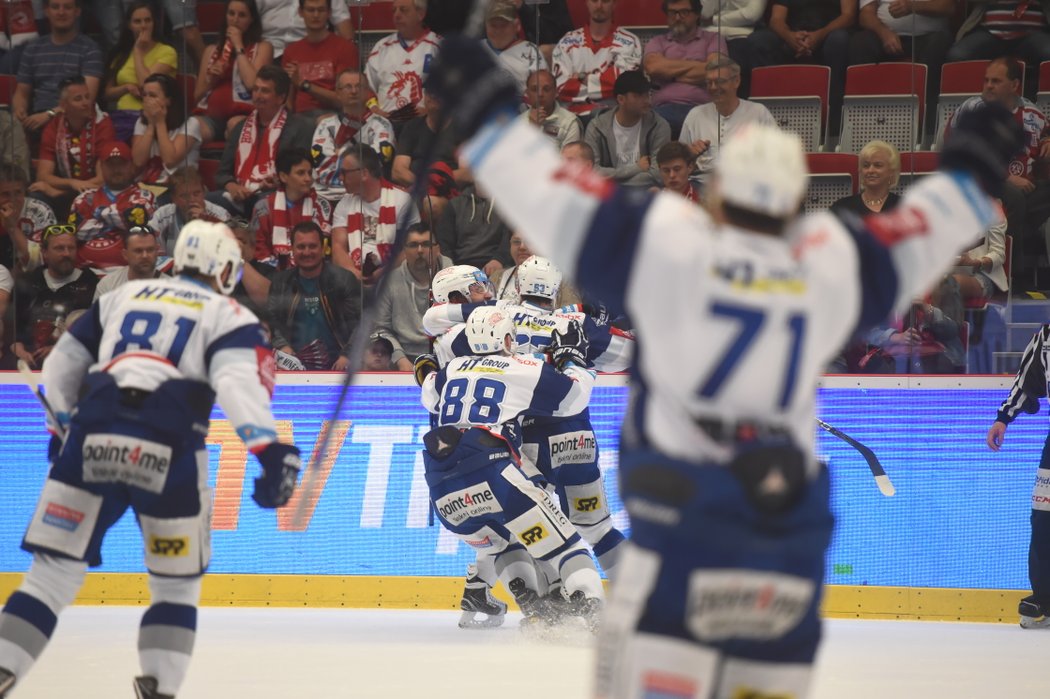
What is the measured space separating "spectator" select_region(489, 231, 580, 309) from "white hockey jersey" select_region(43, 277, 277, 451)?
3.33 metres

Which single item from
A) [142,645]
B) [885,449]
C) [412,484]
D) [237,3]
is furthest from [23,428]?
[885,449]

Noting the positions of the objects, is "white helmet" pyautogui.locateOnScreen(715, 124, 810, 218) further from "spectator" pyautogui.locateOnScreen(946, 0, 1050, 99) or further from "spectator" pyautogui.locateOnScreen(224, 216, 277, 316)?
"spectator" pyautogui.locateOnScreen(946, 0, 1050, 99)

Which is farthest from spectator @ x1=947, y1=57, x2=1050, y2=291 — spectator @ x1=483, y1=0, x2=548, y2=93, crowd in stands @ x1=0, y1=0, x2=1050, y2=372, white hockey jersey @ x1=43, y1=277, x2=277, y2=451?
white hockey jersey @ x1=43, y1=277, x2=277, y2=451

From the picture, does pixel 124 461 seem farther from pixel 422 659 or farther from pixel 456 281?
pixel 456 281

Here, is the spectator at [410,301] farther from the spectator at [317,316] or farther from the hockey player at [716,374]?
the hockey player at [716,374]

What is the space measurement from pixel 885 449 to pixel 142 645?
13.4 feet

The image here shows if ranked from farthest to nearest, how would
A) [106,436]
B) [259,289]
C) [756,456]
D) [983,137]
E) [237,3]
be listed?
1. [237,3]
2. [259,289]
3. [106,436]
4. [983,137]
5. [756,456]

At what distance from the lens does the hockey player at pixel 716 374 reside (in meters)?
2.62

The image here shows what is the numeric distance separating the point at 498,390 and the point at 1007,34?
360 centimetres

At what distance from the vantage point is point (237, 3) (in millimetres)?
8703

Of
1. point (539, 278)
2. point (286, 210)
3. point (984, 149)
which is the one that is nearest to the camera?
point (984, 149)

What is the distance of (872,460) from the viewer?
22.6 ft

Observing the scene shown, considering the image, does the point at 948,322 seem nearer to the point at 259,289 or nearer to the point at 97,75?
the point at 259,289

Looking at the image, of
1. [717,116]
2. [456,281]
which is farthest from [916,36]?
[456,281]
